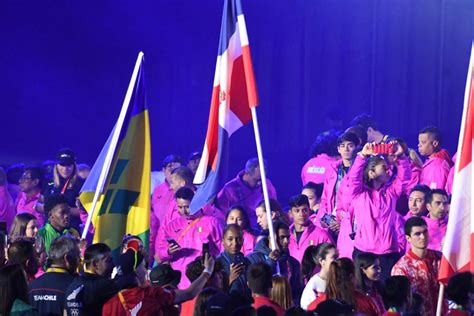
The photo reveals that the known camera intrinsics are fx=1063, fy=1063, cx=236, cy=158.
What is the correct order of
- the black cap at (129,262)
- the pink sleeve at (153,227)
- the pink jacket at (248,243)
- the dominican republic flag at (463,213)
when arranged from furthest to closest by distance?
1. the pink sleeve at (153,227)
2. the pink jacket at (248,243)
3. the dominican republic flag at (463,213)
4. the black cap at (129,262)

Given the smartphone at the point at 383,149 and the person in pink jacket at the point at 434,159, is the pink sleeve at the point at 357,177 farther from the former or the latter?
the person in pink jacket at the point at 434,159

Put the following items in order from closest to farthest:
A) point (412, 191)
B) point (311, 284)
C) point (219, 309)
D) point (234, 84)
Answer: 1. point (219, 309)
2. point (311, 284)
3. point (234, 84)
4. point (412, 191)

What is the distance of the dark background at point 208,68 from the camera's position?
16344mm

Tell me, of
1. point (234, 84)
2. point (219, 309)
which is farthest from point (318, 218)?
point (219, 309)

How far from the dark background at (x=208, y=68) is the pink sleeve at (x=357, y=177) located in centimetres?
548

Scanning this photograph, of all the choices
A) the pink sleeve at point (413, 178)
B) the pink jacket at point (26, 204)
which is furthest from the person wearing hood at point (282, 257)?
the pink jacket at point (26, 204)

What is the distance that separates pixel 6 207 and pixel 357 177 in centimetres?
474

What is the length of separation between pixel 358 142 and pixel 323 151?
111 centimetres

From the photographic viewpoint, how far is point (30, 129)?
17.7 metres

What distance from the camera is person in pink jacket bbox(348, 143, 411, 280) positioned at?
10.7m

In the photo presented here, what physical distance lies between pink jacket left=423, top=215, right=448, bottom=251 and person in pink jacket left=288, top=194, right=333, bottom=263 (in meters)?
1.00

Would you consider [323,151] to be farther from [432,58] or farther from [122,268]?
[122,268]

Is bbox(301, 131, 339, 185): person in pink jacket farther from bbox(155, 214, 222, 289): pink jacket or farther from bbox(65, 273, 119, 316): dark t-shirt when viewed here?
bbox(65, 273, 119, 316): dark t-shirt

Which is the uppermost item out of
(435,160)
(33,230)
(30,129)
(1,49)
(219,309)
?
(1,49)
